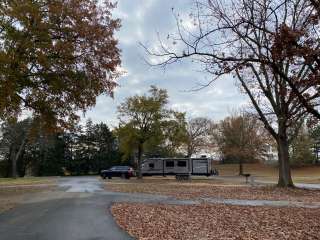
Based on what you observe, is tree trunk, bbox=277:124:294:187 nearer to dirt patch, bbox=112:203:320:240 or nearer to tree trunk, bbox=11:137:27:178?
dirt patch, bbox=112:203:320:240

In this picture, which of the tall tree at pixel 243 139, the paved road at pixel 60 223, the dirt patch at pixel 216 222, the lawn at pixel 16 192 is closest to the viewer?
the paved road at pixel 60 223

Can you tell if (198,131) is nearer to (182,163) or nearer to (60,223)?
(182,163)

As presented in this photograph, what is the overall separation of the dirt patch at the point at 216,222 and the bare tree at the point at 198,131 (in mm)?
71340

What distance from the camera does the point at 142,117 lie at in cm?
5375

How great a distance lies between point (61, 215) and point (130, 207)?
11.4ft

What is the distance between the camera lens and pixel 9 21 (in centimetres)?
2275

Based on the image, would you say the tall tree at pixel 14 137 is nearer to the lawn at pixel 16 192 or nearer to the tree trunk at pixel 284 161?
the lawn at pixel 16 192

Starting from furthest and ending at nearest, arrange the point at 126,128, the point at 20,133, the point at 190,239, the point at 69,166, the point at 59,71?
Answer: the point at 69,166 < the point at 20,133 < the point at 126,128 < the point at 59,71 < the point at 190,239

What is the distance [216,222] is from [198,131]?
77377 millimetres

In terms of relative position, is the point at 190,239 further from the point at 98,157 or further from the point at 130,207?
the point at 98,157

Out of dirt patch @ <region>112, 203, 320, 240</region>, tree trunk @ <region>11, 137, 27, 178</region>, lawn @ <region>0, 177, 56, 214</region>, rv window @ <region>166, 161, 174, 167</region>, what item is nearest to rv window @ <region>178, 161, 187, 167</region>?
rv window @ <region>166, 161, 174, 167</region>

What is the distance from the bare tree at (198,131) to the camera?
89.3 m

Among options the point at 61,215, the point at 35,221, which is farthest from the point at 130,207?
the point at 35,221

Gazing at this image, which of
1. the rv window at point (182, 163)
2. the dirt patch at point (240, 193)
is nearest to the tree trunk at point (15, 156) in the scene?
the rv window at point (182, 163)
